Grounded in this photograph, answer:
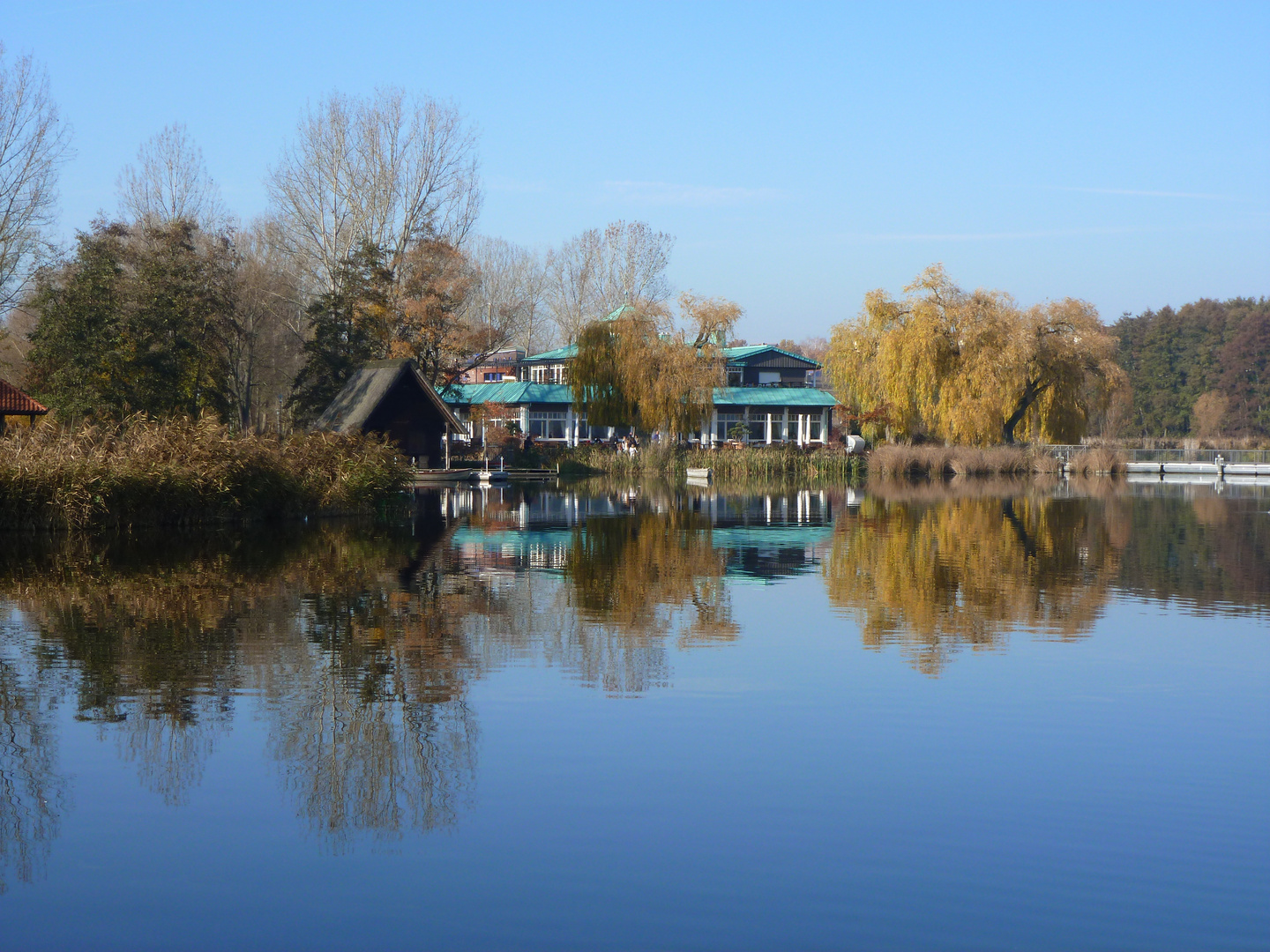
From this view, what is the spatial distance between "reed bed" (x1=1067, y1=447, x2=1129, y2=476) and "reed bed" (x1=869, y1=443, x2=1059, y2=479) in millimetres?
1784

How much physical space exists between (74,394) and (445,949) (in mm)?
31440

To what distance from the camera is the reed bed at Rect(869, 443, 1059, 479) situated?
5250 centimetres

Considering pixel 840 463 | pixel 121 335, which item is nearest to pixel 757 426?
pixel 840 463

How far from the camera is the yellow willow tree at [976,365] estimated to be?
52.8 metres

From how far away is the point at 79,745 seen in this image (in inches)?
289

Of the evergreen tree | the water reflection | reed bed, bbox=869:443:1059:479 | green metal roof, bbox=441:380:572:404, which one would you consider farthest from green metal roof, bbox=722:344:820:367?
the water reflection

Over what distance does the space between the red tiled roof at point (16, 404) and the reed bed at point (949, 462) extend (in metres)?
32.3

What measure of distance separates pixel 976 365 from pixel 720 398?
1408cm

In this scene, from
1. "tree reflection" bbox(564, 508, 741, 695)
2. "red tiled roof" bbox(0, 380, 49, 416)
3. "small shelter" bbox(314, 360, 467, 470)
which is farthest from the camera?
"small shelter" bbox(314, 360, 467, 470)

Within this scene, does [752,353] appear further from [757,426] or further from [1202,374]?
[1202,374]

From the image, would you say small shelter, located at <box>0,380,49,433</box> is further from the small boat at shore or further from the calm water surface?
the calm water surface

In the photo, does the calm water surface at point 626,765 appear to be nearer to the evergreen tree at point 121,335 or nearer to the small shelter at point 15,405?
the evergreen tree at point 121,335

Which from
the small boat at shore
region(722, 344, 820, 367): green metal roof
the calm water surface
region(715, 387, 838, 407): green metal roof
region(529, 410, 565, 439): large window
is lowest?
the calm water surface

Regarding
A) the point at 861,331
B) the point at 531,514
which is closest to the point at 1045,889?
the point at 531,514
